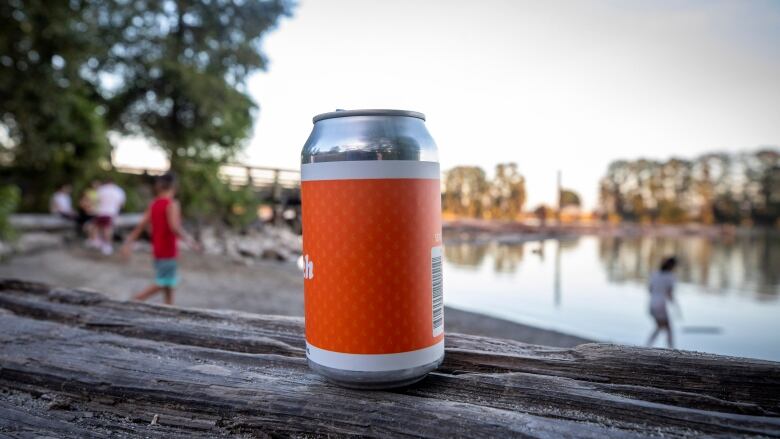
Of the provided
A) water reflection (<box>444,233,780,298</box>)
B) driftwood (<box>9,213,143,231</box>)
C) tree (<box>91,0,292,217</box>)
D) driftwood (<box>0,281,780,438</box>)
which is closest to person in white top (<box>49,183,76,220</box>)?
driftwood (<box>9,213,143,231</box>)

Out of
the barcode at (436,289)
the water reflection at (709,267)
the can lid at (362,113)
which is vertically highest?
the can lid at (362,113)

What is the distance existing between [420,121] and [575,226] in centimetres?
4176

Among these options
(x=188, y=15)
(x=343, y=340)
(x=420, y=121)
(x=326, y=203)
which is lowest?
(x=343, y=340)

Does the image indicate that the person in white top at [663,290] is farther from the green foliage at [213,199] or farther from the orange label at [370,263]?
the green foliage at [213,199]

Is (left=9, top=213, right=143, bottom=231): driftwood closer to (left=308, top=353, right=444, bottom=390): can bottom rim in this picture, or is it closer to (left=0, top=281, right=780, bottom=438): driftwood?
(left=0, top=281, right=780, bottom=438): driftwood

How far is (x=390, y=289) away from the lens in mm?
1006

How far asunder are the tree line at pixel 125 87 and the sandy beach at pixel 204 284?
9.16 feet

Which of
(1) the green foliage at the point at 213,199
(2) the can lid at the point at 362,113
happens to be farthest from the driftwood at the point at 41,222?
(2) the can lid at the point at 362,113

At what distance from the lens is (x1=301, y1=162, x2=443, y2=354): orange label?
996mm

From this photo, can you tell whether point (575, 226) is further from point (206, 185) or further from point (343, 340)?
point (343, 340)

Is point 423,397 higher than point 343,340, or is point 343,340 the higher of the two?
point 343,340

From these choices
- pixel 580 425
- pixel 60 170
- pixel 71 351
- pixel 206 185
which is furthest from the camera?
pixel 206 185

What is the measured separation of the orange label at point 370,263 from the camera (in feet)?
3.27

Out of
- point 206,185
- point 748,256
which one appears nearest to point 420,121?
point 206,185
